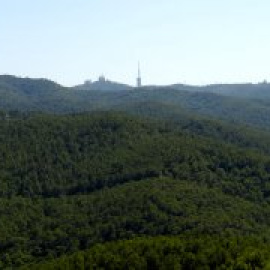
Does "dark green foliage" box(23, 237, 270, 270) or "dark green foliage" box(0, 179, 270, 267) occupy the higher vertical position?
"dark green foliage" box(23, 237, 270, 270)

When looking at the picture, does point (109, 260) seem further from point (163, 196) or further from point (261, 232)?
point (163, 196)

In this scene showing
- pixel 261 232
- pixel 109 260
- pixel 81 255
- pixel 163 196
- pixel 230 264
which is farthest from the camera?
pixel 163 196

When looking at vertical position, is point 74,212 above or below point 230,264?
below

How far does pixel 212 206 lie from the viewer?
17838 centimetres

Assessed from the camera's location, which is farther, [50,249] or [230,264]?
[50,249]

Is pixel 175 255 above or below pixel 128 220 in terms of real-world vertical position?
above

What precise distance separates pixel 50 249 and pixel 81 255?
53338 millimetres

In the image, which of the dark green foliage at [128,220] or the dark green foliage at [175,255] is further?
the dark green foliage at [128,220]

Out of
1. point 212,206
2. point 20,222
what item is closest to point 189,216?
point 212,206

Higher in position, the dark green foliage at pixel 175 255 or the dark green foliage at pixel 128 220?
the dark green foliage at pixel 175 255

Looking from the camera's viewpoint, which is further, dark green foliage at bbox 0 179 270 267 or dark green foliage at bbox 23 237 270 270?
dark green foliage at bbox 0 179 270 267

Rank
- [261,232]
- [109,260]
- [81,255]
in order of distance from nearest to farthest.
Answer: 1. [109,260]
2. [81,255]
3. [261,232]

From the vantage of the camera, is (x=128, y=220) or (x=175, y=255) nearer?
(x=175, y=255)

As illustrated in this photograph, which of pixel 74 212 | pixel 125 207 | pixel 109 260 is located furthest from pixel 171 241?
pixel 74 212
